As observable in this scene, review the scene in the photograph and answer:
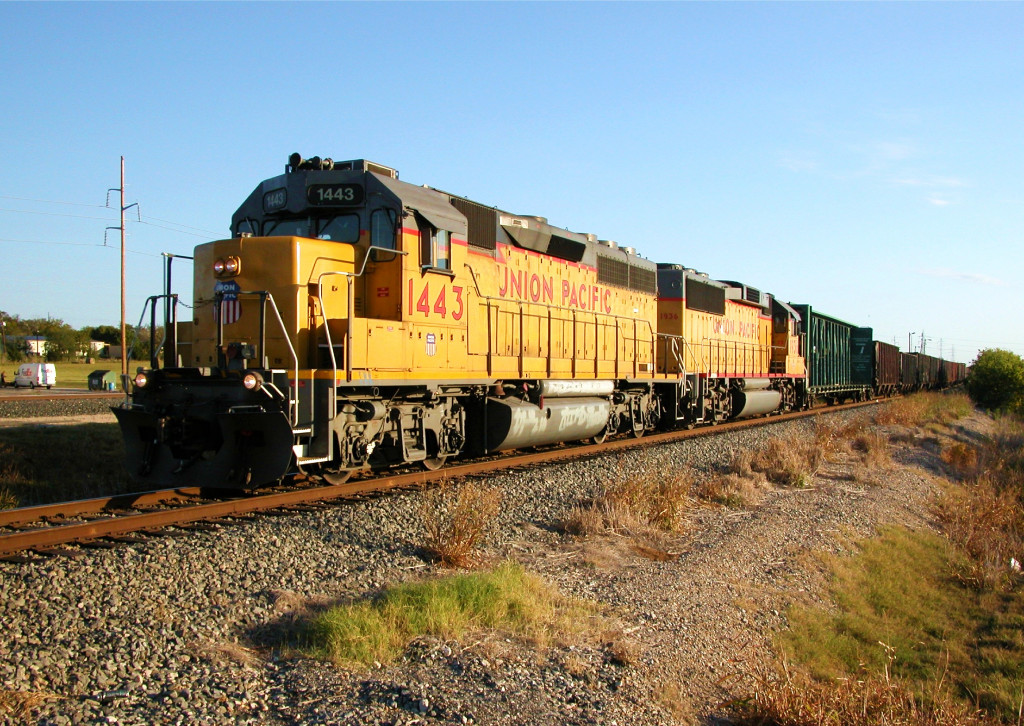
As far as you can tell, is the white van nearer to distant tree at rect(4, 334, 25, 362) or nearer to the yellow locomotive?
the yellow locomotive

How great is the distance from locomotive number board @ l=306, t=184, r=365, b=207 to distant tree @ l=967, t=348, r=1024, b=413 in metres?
38.2

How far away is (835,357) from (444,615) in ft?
100

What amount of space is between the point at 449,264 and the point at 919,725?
6.97 m

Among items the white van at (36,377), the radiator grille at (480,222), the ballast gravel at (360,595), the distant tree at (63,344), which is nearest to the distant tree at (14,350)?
the distant tree at (63,344)

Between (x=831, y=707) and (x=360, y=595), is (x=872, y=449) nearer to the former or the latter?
(x=831, y=707)

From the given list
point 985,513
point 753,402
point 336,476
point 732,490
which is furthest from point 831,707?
point 753,402

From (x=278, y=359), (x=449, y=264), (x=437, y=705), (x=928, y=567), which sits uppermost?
(x=449, y=264)

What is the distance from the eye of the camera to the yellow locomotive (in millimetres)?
7699

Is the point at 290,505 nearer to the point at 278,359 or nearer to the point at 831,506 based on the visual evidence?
the point at 278,359

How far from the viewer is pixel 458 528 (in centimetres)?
612

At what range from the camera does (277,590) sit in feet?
16.7

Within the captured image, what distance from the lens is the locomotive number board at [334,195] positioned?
8.80m

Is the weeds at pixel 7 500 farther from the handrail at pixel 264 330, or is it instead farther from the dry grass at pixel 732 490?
the dry grass at pixel 732 490

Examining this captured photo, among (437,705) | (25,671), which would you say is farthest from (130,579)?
(437,705)
